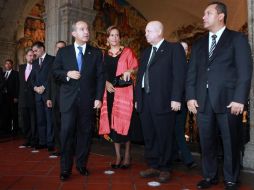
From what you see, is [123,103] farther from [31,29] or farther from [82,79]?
[31,29]

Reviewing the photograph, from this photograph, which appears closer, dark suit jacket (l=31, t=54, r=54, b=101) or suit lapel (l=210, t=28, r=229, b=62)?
suit lapel (l=210, t=28, r=229, b=62)

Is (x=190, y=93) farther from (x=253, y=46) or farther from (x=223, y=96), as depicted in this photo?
(x=253, y=46)

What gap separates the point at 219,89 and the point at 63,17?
4745 millimetres

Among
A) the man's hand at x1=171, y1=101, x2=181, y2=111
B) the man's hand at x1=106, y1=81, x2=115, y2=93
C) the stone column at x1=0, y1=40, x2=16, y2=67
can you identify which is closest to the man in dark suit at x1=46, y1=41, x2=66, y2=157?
the man's hand at x1=106, y1=81, x2=115, y2=93

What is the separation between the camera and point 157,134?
11.7 ft

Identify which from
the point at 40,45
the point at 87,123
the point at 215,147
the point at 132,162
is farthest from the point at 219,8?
the point at 40,45

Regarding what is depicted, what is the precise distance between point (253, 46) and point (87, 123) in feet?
7.00

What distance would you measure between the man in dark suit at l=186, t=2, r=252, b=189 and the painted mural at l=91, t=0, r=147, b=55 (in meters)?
9.80

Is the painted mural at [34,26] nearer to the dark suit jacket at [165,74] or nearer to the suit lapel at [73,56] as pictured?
the suit lapel at [73,56]

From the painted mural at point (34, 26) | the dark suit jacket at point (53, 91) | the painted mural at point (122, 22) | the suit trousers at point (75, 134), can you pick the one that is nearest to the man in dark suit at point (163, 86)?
the suit trousers at point (75, 134)

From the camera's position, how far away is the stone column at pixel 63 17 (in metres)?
6.96

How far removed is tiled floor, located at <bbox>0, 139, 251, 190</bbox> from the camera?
333 cm

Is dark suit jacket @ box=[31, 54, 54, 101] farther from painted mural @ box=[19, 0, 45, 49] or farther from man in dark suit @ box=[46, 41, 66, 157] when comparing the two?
painted mural @ box=[19, 0, 45, 49]

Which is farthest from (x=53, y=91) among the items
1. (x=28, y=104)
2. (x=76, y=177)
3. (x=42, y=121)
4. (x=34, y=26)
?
(x=34, y=26)
